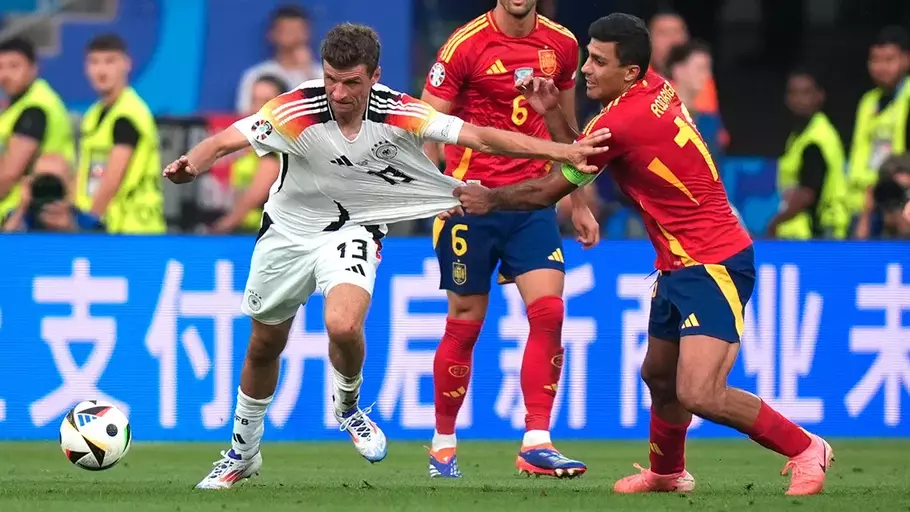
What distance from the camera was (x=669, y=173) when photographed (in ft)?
25.6

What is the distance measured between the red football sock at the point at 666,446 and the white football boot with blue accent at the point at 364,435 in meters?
1.26

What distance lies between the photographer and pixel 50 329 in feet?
37.1

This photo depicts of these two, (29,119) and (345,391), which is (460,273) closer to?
(345,391)

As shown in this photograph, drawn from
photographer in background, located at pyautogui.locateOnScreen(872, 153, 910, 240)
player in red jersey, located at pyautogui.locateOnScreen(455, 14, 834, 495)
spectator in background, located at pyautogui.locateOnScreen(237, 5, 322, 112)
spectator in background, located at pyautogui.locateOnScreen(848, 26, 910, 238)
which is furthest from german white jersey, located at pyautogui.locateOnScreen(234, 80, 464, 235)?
spectator in background, located at pyautogui.locateOnScreen(848, 26, 910, 238)

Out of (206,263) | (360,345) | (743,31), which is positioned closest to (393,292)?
(206,263)

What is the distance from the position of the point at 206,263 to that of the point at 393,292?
1229 mm

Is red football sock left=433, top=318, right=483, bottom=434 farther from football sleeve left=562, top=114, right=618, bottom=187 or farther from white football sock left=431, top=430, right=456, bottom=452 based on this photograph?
football sleeve left=562, top=114, right=618, bottom=187

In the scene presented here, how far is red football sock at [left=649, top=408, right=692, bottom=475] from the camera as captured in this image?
8078mm

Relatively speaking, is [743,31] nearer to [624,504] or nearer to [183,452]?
[183,452]

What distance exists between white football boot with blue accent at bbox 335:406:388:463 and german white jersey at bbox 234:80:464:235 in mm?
904

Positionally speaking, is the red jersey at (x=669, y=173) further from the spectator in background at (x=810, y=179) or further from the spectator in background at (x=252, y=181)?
the spectator in background at (x=810, y=179)

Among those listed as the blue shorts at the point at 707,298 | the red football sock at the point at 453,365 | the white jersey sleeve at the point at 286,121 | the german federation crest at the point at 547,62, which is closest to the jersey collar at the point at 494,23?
the german federation crest at the point at 547,62

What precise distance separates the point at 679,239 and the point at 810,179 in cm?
607

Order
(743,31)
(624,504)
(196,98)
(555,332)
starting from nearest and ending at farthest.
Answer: (624,504), (555,332), (196,98), (743,31)
